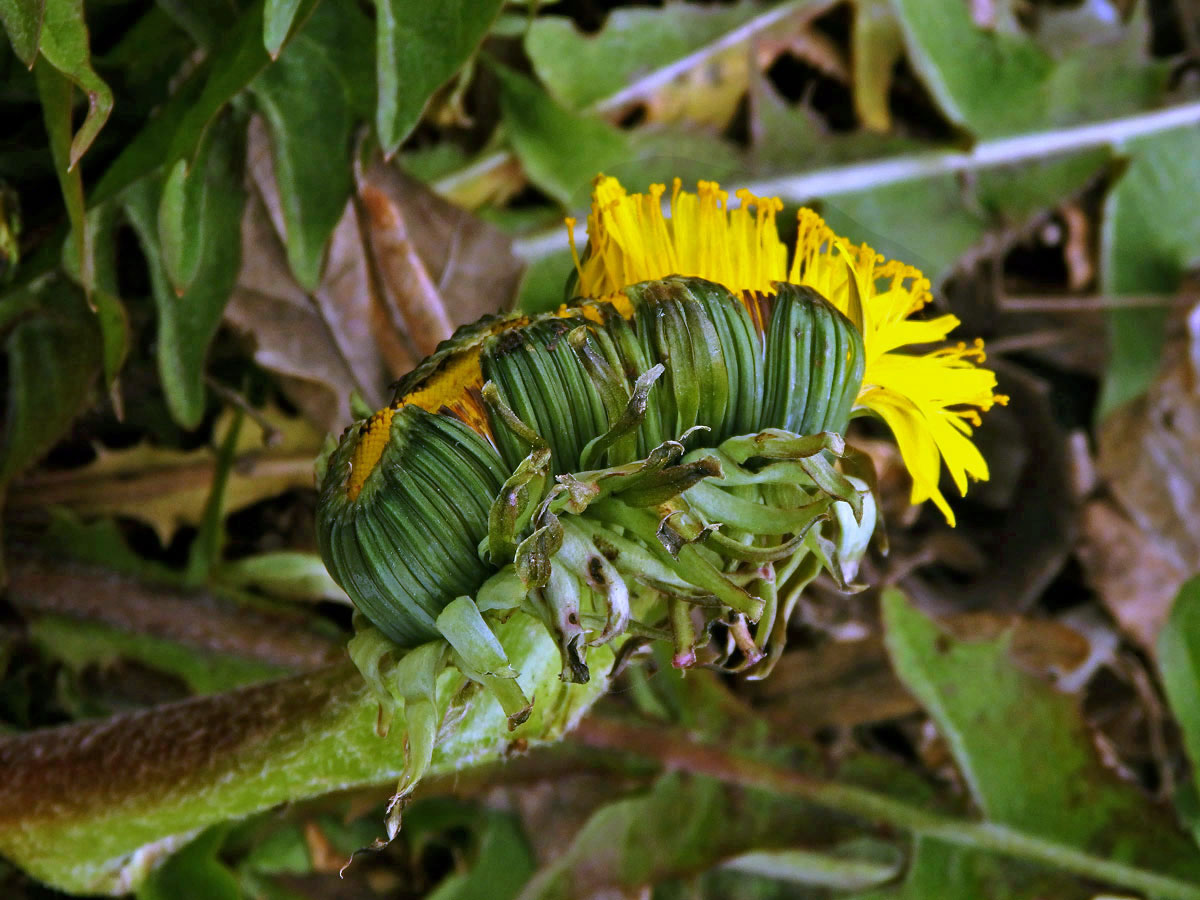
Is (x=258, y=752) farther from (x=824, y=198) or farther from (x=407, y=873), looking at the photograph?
(x=824, y=198)

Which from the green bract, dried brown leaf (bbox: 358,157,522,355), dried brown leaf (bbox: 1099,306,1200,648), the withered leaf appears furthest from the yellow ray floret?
dried brown leaf (bbox: 1099,306,1200,648)

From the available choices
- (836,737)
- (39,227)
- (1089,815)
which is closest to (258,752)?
(39,227)

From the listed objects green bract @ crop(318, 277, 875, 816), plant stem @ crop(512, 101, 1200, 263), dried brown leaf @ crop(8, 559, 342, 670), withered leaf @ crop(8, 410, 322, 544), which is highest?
green bract @ crop(318, 277, 875, 816)

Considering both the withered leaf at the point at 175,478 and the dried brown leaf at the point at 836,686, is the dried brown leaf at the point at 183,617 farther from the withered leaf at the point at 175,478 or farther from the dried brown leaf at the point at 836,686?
the dried brown leaf at the point at 836,686

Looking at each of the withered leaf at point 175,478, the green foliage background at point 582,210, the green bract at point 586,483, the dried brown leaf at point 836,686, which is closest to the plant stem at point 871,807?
the green foliage background at point 582,210

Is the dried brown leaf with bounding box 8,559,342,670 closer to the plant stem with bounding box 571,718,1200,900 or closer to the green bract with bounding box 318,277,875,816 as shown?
the plant stem with bounding box 571,718,1200,900
